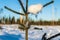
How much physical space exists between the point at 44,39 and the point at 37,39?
0.49 m

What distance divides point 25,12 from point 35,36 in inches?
22.7

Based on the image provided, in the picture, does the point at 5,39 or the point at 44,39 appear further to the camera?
the point at 5,39

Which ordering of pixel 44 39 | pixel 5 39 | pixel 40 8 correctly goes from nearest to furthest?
pixel 40 8, pixel 44 39, pixel 5 39

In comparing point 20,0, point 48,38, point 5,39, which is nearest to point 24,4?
point 20,0

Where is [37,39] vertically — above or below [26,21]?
below

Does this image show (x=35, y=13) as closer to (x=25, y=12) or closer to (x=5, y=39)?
(x=25, y=12)

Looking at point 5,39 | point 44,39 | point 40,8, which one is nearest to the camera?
point 40,8

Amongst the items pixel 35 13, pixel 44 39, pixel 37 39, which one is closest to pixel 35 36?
pixel 37 39

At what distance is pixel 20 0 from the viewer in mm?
379

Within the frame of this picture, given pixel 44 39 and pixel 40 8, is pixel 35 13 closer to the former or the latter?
pixel 40 8

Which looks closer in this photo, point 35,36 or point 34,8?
point 34,8

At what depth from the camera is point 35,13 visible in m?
0.35

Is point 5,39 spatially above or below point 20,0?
below

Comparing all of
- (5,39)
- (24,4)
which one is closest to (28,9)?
(24,4)
